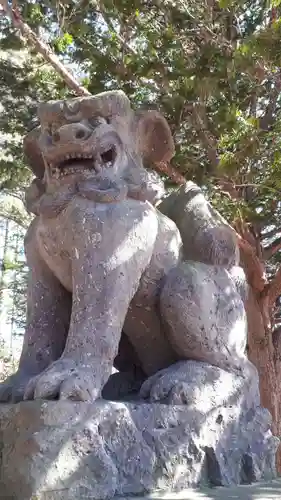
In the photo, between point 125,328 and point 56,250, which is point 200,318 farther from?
point 56,250

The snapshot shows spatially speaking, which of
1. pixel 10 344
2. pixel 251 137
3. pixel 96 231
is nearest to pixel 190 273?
pixel 96 231

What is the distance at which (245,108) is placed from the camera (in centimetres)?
568

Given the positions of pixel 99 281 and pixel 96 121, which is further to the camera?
pixel 96 121

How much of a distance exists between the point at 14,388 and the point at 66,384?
0.45 m

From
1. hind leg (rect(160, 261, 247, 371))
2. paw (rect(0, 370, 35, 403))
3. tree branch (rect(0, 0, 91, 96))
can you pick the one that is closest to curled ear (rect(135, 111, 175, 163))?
hind leg (rect(160, 261, 247, 371))

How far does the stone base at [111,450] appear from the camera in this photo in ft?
6.65

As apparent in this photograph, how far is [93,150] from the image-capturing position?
8.86 ft

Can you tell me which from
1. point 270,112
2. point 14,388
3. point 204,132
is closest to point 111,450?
point 14,388

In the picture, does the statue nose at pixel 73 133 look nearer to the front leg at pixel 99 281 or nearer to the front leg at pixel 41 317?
the front leg at pixel 99 281

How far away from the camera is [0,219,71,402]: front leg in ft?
8.81

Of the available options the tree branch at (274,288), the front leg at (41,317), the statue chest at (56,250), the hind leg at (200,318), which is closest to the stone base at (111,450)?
the hind leg at (200,318)

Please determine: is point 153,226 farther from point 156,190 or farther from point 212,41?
point 212,41

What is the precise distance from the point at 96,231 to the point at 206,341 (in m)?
0.69

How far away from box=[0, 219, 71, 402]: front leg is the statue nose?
0.41 m
